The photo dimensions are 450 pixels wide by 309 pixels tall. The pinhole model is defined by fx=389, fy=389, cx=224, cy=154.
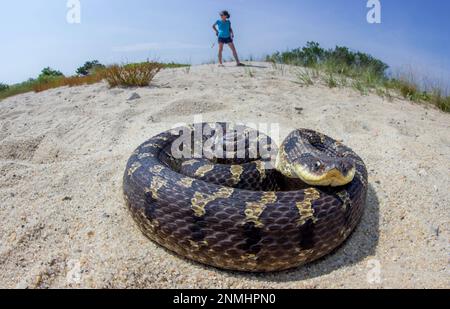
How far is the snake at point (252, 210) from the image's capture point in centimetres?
378

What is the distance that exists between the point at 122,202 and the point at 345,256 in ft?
9.55

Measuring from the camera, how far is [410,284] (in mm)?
3830

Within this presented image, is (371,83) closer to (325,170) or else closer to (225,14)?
(225,14)

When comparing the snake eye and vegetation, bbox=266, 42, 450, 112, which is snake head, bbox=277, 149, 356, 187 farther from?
vegetation, bbox=266, 42, 450, 112

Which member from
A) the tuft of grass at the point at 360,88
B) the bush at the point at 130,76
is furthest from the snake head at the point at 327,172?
the bush at the point at 130,76

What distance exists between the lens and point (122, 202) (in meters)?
5.24

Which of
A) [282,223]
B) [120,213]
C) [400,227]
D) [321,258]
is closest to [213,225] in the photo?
[282,223]

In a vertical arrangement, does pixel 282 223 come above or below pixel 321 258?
above

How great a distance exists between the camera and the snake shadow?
401 centimetres

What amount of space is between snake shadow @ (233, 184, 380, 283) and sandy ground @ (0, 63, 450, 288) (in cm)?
1

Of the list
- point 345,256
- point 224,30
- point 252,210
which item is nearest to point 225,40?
point 224,30

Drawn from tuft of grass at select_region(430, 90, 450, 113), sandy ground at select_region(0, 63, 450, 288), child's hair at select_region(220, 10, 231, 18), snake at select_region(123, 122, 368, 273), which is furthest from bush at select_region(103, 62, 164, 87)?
tuft of grass at select_region(430, 90, 450, 113)

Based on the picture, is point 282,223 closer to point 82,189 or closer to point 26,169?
point 82,189
